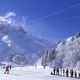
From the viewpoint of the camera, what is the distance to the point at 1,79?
48.8 m

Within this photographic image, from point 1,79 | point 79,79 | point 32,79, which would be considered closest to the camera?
point 1,79

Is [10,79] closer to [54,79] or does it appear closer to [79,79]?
[54,79]

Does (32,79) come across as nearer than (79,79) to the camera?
Yes

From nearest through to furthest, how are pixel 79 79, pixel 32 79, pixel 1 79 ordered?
pixel 1 79, pixel 32 79, pixel 79 79

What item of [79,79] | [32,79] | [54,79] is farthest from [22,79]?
[79,79]

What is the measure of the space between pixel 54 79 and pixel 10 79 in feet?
28.6

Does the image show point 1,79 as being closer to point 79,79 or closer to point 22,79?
point 22,79

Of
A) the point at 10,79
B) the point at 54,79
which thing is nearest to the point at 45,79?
the point at 54,79

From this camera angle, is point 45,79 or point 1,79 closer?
point 1,79

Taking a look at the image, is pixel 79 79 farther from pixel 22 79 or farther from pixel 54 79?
pixel 22 79

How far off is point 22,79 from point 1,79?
3875mm

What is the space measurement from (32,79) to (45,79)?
255 cm

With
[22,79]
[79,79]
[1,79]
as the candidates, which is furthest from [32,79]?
[79,79]

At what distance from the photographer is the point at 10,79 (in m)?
49.5
